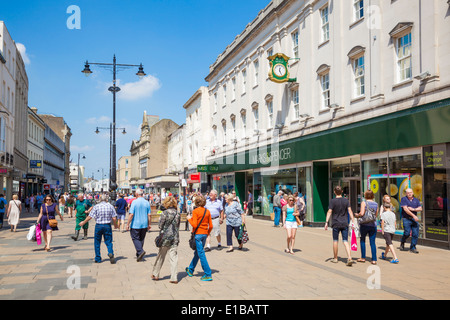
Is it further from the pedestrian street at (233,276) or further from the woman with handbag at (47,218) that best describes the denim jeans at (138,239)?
the woman with handbag at (47,218)

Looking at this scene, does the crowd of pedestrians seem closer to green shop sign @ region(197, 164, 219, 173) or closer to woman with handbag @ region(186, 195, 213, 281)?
woman with handbag @ region(186, 195, 213, 281)

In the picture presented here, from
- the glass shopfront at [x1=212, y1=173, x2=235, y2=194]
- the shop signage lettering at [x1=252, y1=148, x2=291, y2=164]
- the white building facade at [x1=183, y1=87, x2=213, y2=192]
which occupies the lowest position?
the glass shopfront at [x1=212, y1=173, x2=235, y2=194]

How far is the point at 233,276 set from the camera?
8.85 m

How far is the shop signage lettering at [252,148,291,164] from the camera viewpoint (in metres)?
23.7

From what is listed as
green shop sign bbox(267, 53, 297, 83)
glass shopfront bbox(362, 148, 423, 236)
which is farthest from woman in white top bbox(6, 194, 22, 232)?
glass shopfront bbox(362, 148, 423, 236)

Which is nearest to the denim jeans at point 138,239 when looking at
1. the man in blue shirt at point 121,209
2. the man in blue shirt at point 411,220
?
the man in blue shirt at point 411,220

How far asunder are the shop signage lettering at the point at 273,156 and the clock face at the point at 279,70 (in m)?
3.97

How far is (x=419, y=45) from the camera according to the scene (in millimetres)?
14219

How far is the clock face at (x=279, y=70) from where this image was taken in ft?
75.2

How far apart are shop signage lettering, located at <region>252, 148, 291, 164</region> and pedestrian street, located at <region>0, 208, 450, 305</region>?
10.7m

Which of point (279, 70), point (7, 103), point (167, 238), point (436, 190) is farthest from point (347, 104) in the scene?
point (7, 103)
